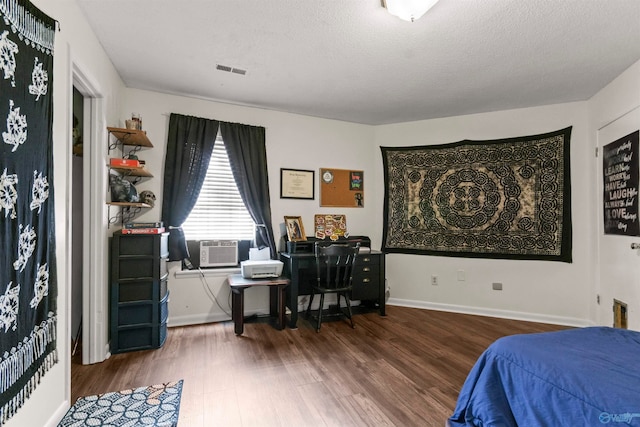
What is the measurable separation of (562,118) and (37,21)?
14.3 feet

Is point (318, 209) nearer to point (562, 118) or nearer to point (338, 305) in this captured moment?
point (338, 305)

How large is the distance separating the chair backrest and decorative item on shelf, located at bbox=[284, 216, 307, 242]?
31 cm

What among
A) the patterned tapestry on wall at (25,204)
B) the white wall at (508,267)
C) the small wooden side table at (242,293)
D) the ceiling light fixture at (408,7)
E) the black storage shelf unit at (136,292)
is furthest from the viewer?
the white wall at (508,267)

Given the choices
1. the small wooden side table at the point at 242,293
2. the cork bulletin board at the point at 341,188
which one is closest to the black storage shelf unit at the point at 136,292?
the small wooden side table at the point at 242,293

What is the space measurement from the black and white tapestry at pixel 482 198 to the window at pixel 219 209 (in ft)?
6.26

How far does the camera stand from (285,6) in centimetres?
181

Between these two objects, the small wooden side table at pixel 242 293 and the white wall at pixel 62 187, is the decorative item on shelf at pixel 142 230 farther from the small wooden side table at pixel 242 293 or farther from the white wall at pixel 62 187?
the small wooden side table at pixel 242 293

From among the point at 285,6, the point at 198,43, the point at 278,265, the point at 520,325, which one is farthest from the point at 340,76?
the point at 520,325

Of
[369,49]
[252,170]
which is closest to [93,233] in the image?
[252,170]

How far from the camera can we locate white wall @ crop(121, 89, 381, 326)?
303cm

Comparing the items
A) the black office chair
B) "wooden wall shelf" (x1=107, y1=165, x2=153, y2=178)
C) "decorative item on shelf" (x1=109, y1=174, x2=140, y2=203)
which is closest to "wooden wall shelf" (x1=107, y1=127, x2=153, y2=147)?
"wooden wall shelf" (x1=107, y1=165, x2=153, y2=178)

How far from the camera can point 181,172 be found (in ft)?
10.0

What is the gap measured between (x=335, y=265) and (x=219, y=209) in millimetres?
1444

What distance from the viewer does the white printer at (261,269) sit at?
3027 mm
